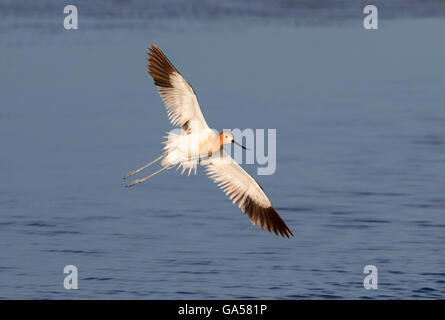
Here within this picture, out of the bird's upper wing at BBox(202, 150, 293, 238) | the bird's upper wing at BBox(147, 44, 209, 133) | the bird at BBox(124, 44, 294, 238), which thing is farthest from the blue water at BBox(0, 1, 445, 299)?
the bird's upper wing at BBox(147, 44, 209, 133)

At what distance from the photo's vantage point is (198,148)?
1247cm

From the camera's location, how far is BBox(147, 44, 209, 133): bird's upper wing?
41.3 feet

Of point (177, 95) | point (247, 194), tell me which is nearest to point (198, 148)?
point (177, 95)

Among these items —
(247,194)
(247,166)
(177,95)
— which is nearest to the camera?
(177,95)

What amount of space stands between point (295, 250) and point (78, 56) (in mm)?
11467

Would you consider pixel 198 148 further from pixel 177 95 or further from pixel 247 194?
pixel 247 194

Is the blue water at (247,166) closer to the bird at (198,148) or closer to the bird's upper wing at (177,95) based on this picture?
the bird at (198,148)

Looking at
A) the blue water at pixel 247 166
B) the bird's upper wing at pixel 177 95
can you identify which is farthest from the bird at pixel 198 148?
the blue water at pixel 247 166

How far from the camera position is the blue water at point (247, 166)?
42.2 feet

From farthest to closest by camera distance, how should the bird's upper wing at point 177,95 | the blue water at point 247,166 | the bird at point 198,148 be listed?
1. the blue water at point 247,166
2. the bird's upper wing at point 177,95
3. the bird at point 198,148

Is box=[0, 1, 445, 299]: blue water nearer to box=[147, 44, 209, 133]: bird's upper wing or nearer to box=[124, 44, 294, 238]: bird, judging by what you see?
box=[124, 44, 294, 238]: bird

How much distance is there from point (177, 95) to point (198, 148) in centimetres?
68

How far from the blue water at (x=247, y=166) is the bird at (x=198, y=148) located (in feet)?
2.17

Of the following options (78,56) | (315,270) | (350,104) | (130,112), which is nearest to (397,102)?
(350,104)
